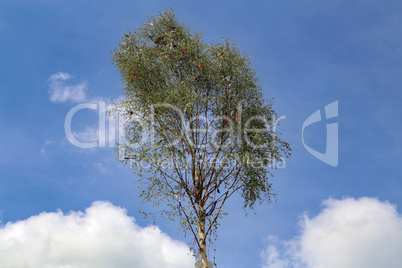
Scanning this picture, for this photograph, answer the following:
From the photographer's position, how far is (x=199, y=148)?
19922mm

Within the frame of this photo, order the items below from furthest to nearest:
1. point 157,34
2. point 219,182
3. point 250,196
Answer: point 157,34 < point 250,196 < point 219,182

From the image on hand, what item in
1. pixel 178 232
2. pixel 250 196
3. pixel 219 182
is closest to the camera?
pixel 178 232

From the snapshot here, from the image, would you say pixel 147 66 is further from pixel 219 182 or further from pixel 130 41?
pixel 219 182

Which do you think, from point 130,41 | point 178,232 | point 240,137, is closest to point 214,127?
point 240,137

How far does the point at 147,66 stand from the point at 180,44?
2.46 m

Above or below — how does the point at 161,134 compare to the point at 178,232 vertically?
above

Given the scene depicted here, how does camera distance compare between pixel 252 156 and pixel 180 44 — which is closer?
pixel 252 156

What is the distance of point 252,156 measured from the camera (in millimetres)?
20219

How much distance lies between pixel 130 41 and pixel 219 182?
1084cm

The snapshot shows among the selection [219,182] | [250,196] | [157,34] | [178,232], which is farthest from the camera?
[157,34]

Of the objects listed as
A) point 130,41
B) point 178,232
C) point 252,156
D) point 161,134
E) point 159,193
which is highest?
point 130,41

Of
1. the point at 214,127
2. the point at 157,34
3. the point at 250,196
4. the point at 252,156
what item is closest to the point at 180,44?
the point at 157,34

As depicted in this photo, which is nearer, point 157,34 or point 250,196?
point 250,196

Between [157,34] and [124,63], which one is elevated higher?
→ [157,34]
